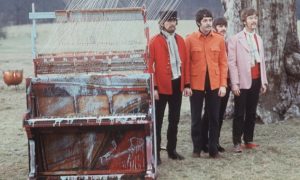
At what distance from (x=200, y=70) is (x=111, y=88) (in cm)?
120

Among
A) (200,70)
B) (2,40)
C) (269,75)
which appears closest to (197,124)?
(200,70)

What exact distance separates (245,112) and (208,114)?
0.81 m

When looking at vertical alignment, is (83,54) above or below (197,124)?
above

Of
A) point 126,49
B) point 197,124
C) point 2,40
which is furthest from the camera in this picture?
point 2,40

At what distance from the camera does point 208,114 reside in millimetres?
7043

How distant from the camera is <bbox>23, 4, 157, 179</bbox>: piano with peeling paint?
602 cm

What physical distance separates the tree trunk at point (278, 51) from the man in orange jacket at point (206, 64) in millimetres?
2600

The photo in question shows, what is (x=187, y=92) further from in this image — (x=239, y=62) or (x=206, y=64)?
(x=239, y=62)

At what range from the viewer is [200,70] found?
6.78 meters

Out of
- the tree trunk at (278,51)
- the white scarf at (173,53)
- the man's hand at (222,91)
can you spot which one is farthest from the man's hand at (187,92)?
the tree trunk at (278,51)

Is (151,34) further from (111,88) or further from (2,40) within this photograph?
(2,40)

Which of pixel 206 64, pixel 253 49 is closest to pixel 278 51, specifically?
pixel 253 49

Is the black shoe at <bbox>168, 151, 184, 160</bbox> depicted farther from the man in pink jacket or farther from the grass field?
the man in pink jacket

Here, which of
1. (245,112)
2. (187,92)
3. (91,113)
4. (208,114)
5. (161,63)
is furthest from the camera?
(245,112)
